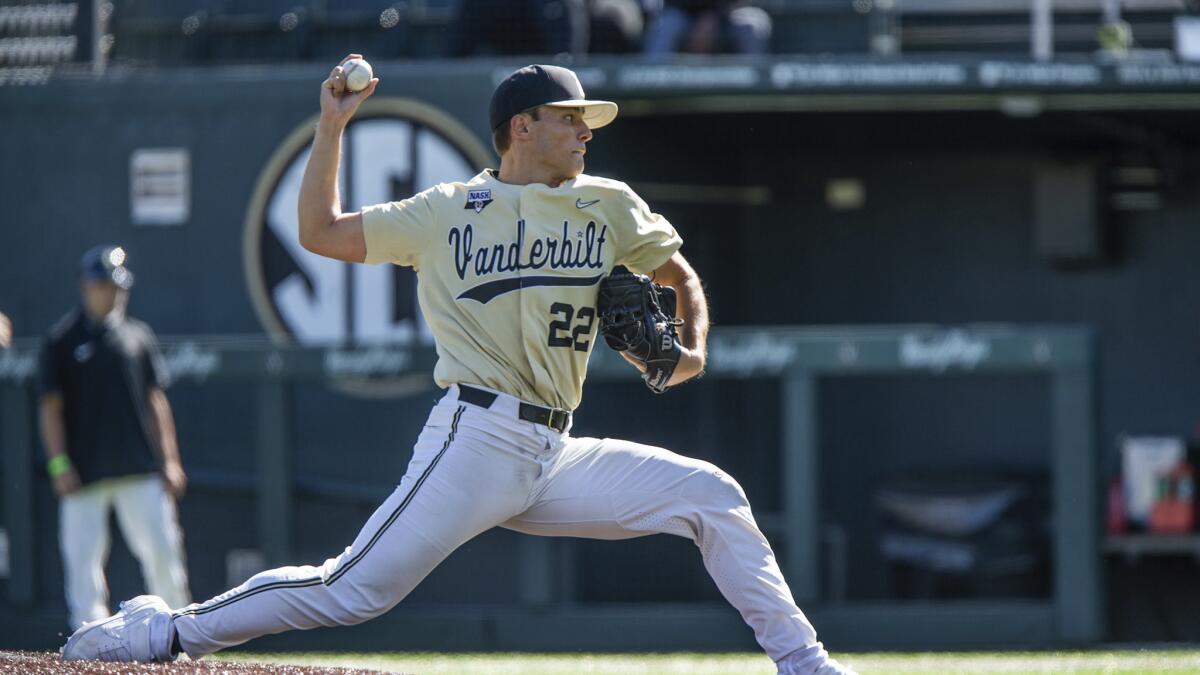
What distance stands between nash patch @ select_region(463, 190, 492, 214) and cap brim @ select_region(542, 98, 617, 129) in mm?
268

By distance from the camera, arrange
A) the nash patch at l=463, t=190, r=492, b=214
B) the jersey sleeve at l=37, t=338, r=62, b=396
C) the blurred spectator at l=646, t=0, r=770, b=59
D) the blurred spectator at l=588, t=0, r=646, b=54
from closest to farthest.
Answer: the nash patch at l=463, t=190, r=492, b=214 < the jersey sleeve at l=37, t=338, r=62, b=396 < the blurred spectator at l=646, t=0, r=770, b=59 < the blurred spectator at l=588, t=0, r=646, b=54

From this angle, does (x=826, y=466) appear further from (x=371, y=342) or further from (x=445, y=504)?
(x=445, y=504)

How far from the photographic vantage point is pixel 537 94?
4387 mm

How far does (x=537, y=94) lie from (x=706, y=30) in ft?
15.8

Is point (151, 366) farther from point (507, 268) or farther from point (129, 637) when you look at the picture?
point (507, 268)

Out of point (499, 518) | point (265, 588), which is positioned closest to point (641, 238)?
point (499, 518)

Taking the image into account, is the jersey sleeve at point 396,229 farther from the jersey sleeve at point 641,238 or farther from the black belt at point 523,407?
the jersey sleeve at point 641,238

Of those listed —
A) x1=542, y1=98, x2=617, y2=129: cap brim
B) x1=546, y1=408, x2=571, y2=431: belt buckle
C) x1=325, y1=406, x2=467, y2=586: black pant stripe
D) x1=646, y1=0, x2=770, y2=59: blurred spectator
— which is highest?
x1=646, y1=0, x2=770, y2=59: blurred spectator

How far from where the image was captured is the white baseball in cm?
416

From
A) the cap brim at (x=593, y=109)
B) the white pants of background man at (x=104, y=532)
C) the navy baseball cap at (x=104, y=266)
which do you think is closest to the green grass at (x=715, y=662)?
the white pants of background man at (x=104, y=532)

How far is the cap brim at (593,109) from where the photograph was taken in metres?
4.38

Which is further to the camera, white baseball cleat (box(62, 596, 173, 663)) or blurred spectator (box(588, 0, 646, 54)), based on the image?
blurred spectator (box(588, 0, 646, 54))

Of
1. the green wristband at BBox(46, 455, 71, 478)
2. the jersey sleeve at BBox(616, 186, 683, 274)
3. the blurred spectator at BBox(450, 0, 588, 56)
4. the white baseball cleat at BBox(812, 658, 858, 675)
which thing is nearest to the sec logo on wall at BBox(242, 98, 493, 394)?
the blurred spectator at BBox(450, 0, 588, 56)

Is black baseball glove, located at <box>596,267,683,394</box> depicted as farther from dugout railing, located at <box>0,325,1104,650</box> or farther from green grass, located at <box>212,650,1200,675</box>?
dugout railing, located at <box>0,325,1104,650</box>
